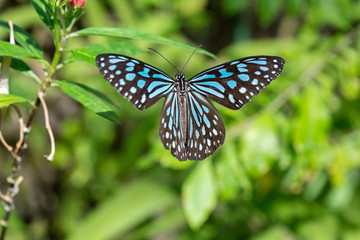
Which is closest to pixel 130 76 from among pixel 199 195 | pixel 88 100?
pixel 88 100

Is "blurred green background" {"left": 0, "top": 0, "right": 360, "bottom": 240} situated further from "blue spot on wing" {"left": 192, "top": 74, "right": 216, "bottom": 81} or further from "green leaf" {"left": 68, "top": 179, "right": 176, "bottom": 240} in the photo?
"blue spot on wing" {"left": 192, "top": 74, "right": 216, "bottom": 81}

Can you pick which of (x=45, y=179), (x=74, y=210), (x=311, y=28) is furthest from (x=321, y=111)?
(x=45, y=179)

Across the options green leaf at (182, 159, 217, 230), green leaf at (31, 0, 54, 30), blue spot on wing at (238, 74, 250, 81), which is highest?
green leaf at (31, 0, 54, 30)

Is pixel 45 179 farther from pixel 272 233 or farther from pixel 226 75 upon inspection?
pixel 226 75

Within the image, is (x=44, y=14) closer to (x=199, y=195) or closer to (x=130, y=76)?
(x=130, y=76)

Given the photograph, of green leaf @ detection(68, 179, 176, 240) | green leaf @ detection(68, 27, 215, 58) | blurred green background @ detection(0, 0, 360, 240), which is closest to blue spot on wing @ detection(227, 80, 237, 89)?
green leaf @ detection(68, 27, 215, 58)

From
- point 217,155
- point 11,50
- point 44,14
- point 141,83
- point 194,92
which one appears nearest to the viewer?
point 11,50
